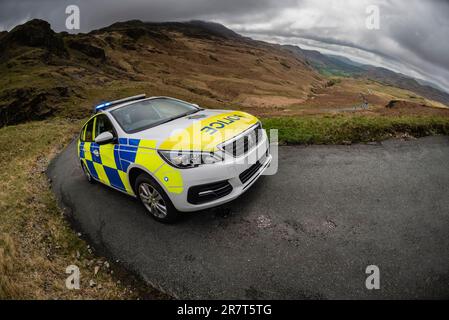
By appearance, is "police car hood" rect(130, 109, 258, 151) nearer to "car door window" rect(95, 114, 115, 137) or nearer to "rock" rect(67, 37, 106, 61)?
"car door window" rect(95, 114, 115, 137)

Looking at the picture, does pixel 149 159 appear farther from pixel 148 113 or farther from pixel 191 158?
pixel 148 113

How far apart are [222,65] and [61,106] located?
69.8 meters

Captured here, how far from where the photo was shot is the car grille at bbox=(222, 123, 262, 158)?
167 inches

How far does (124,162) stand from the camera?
4789 mm

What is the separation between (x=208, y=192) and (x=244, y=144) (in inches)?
39.6

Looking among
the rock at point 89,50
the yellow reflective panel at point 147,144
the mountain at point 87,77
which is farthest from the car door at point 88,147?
the rock at point 89,50

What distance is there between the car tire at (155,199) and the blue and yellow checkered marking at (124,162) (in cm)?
23

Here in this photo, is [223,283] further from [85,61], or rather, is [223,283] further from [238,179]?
[85,61]

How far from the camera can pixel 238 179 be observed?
4293 millimetres

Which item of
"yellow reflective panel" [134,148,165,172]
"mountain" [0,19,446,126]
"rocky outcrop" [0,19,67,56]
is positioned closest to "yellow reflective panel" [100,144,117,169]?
"yellow reflective panel" [134,148,165,172]

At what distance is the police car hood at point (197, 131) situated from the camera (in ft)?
13.6

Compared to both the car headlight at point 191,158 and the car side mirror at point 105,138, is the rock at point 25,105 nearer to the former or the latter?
the car side mirror at point 105,138

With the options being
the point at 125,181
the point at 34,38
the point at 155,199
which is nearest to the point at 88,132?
the point at 125,181
